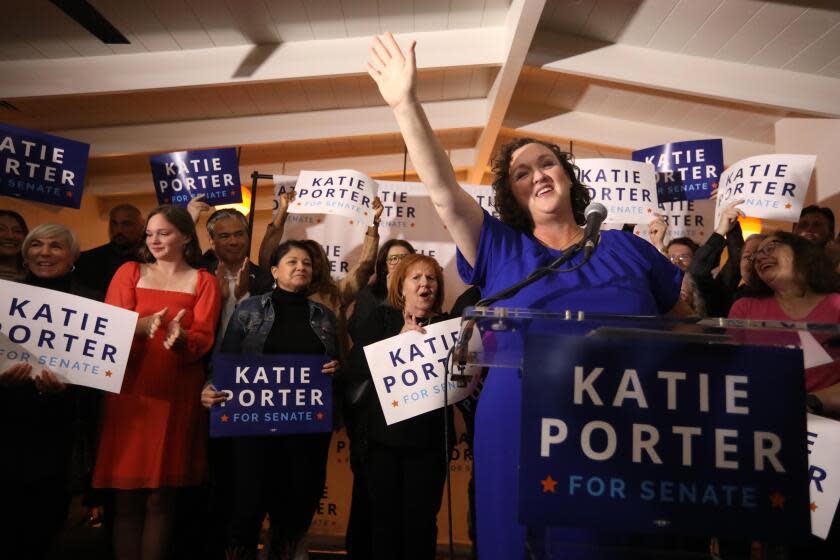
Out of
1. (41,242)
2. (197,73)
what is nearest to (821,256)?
(41,242)

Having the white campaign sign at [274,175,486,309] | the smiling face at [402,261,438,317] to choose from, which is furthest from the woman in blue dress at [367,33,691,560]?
the white campaign sign at [274,175,486,309]

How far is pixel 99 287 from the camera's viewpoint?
150 inches

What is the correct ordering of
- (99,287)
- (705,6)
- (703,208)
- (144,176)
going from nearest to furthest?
1. (99,287)
2. (705,6)
3. (703,208)
4. (144,176)

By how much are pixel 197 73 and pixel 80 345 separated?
11.1 feet

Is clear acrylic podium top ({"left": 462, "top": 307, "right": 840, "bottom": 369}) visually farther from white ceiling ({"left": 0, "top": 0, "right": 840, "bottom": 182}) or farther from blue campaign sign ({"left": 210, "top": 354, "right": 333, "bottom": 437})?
white ceiling ({"left": 0, "top": 0, "right": 840, "bottom": 182})

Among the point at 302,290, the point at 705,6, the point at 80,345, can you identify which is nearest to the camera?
the point at 80,345

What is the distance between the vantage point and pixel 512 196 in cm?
A: 176

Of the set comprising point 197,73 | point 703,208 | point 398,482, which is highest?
point 197,73

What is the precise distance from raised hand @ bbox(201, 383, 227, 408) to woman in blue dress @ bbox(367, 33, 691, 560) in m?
1.69

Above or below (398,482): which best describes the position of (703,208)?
above

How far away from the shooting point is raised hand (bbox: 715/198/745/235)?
3.94 metres

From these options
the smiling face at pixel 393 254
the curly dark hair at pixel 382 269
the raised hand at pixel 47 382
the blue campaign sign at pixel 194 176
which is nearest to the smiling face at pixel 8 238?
the raised hand at pixel 47 382

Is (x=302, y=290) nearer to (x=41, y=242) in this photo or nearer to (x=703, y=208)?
(x=41, y=242)

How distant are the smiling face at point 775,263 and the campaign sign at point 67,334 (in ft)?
9.87
